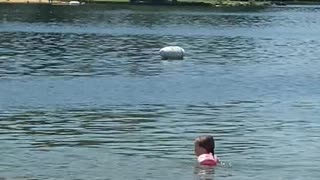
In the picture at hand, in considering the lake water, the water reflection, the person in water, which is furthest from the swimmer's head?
the water reflection

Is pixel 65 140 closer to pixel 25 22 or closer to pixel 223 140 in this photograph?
pixel 223 140

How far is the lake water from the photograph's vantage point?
29797mm

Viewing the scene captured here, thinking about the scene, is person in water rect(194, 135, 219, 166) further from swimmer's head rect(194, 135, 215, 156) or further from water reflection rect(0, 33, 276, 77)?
water reflection rect(0, 33, 276, 77)

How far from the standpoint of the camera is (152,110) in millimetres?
43156

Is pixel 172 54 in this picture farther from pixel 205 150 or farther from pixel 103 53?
pixel 205 150

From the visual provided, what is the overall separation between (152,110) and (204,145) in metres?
15.0

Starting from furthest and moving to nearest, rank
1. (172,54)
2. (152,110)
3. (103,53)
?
1. (103,53)
2. (172,54)
3. (152,110)

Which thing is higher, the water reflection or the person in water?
the person in water

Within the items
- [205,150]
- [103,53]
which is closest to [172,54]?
[103,53]

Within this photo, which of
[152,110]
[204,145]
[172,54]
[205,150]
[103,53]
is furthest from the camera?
[103,53]

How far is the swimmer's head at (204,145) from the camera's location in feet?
91.9

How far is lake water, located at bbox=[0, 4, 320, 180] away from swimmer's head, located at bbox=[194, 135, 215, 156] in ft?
1.82

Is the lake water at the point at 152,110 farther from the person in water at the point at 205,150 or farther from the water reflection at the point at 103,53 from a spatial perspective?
the person in water at the point at 205,150

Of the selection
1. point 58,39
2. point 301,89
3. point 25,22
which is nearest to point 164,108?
point 301,89
